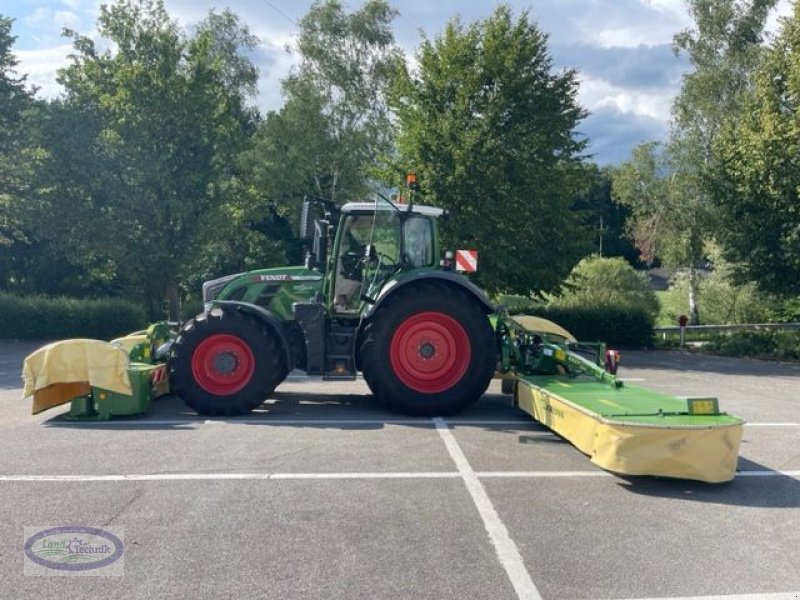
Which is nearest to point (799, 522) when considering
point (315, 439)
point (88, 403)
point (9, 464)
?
point (315, 439)

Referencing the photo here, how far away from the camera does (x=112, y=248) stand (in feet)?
72.9

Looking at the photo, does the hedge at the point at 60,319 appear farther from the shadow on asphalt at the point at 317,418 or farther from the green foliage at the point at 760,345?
the green foliage at the point at 760,345

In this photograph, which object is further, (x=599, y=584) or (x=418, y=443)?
(x=418, y=443)

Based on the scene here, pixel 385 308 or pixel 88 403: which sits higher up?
pixel 385 308

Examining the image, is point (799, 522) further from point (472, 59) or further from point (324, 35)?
point (324, 35)

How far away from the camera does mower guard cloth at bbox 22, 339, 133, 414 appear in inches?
301

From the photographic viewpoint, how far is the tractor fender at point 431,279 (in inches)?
323

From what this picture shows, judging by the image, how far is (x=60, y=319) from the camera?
67.8 ft

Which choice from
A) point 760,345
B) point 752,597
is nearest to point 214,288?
point 752,597

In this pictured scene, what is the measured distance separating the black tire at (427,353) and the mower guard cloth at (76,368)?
273cm

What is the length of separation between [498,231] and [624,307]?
4895mm

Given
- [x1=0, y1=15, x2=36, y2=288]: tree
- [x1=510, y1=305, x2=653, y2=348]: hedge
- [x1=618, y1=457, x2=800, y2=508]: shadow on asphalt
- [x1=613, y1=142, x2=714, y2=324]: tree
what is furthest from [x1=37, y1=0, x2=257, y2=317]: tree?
[x1=613, y1=142, x2=714, y2=324]: tree

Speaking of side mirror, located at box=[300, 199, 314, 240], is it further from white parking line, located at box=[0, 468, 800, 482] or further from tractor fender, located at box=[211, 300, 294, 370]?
white parking line, located at box=[0, 468, 800, 482]

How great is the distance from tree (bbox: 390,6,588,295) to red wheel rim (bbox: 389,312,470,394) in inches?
445
